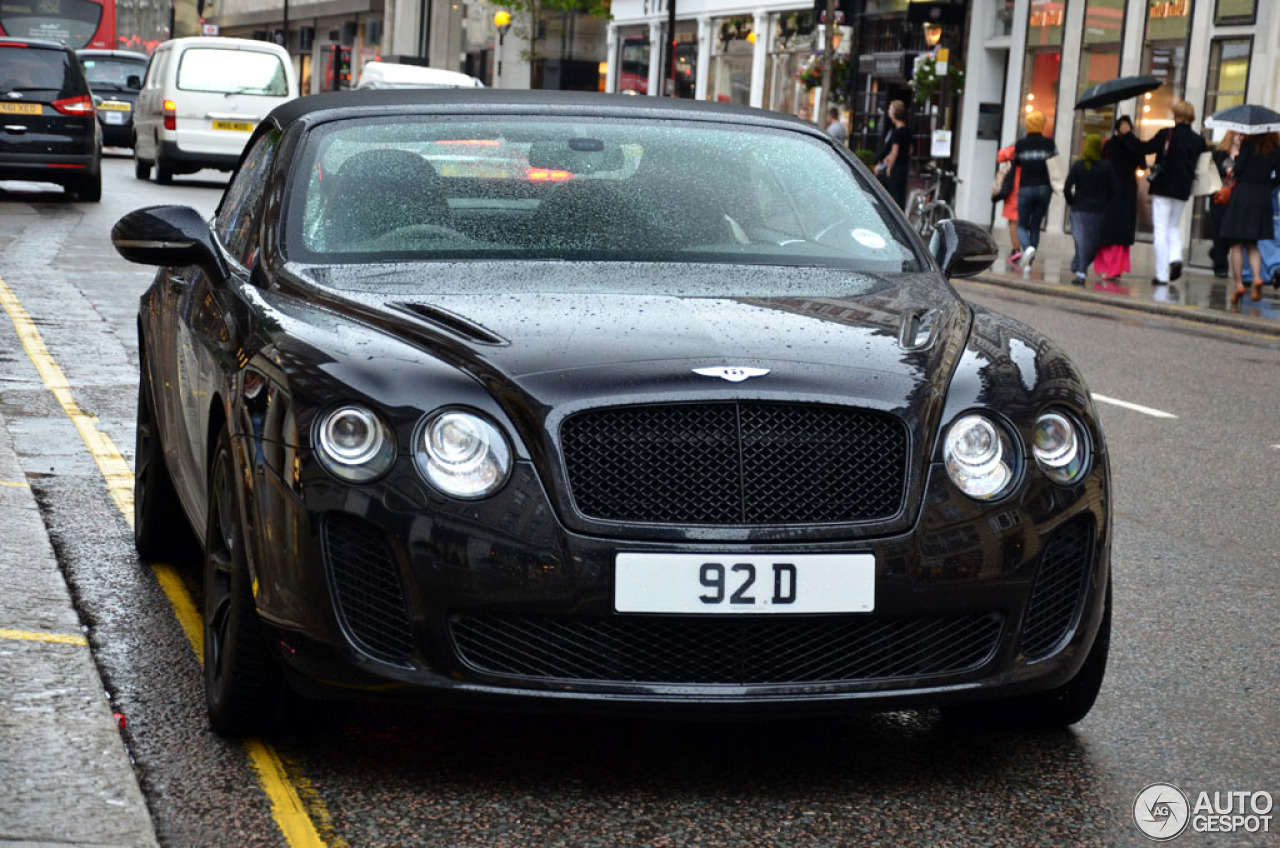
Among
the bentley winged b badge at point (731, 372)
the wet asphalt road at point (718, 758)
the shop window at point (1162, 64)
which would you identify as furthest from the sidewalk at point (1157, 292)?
the bentley winged b badge at point (731, 372)

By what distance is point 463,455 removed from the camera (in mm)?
3949

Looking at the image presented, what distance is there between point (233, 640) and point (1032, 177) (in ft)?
68.1

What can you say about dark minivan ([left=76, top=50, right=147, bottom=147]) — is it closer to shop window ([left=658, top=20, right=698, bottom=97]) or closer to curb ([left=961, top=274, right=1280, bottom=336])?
shop window ([left=658, top=20, right=698, bottom=97])

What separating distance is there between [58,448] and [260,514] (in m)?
4.26

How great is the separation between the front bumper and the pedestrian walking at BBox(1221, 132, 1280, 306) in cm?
1657

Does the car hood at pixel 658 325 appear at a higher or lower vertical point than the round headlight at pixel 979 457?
higher

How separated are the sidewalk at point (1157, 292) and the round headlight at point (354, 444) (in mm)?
14791

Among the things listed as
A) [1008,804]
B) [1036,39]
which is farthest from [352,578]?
[1036,39]

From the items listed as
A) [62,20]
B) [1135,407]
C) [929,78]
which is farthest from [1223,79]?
→ [62,20]

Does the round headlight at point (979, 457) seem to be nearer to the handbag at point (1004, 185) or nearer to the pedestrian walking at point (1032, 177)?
the pedestrian walking at point (1032, 177)

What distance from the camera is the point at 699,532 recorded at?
392cm

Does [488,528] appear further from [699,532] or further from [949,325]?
[949,325]

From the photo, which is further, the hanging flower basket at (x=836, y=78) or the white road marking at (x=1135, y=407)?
the hanging flower basket at (x=836, y=78)

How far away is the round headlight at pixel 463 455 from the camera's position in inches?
154
